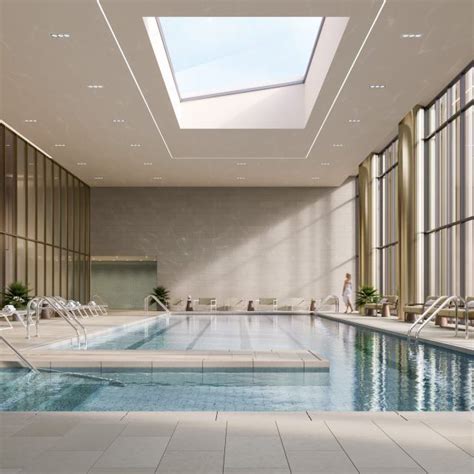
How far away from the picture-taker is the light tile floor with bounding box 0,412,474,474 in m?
3.10

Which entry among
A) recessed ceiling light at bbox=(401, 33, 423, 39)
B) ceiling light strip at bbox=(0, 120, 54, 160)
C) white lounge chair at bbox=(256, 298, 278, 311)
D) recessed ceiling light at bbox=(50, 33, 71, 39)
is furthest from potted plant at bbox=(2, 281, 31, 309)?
white lounge chair at bbox=(256, 298, 278, 311)

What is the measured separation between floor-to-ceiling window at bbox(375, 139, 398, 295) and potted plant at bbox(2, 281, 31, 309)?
11.4 m

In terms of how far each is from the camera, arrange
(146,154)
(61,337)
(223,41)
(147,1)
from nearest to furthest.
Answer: (147,1)
(61,337)
(223,41)
(146,154)

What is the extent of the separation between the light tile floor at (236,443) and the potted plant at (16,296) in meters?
12.8

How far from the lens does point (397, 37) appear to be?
11.0 meters

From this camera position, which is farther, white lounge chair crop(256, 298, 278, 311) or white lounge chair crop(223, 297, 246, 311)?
white lounge chair crop(223, 297, 246, 311)

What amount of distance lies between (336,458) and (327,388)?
2.93m

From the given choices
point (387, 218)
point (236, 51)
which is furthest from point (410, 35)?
point (387, 218)

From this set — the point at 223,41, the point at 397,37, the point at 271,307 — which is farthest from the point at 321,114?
the point at 271,307

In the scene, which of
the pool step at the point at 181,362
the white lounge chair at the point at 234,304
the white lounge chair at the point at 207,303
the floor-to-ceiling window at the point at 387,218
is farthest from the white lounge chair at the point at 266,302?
the pool step at the point at 181,362

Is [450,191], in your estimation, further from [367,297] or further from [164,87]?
[164,87]

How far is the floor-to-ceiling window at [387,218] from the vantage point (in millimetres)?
22156

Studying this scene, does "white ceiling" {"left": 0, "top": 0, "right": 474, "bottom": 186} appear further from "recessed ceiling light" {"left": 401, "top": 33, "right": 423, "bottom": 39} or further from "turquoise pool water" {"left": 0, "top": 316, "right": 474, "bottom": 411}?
"turquoise pool water" {"left": 0, "top": 316, "right": 474, "bottom": 411}

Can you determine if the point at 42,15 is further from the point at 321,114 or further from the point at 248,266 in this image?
the point at 248,266
